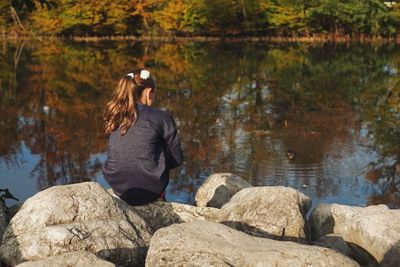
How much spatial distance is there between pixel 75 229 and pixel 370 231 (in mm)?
2150

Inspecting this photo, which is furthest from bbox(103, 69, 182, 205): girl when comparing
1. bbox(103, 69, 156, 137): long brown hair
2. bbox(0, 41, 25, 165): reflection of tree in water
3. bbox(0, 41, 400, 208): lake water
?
bbox(0, 41, 25, 165): reflection of tree in water

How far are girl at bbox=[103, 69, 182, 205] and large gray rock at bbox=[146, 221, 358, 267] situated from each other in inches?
42.7

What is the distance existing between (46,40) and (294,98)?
25.8m

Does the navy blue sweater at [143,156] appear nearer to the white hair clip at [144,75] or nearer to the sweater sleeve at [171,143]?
the sweater sleeve at [171,143]

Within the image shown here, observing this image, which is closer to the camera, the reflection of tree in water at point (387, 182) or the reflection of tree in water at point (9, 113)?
the reflection of tree in water at point (387, 182)

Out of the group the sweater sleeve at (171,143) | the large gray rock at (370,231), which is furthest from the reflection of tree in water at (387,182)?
the sweater sleeve at (171,143)

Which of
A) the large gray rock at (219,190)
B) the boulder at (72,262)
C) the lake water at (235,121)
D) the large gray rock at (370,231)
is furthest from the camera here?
the lake water at (235,121)

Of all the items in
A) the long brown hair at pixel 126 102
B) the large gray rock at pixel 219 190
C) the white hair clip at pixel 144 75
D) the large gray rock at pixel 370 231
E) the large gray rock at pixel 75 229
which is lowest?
the large gray rock at pixel 219 190

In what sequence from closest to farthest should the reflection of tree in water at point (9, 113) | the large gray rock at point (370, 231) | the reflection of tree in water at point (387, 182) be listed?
the large gray rock at point (370, 231) → the reflection of tree in water at point (387, 182) → the reflection of tree in water at point (9, 113)

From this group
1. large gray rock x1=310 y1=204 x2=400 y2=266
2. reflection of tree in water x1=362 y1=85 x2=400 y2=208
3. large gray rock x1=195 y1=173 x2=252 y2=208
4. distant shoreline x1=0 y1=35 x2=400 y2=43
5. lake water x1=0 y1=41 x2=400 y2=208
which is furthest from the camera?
distant shoreline x1=0 y1=35 x2=400 y2=43

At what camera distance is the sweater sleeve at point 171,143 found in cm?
436

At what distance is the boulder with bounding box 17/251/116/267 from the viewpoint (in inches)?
117

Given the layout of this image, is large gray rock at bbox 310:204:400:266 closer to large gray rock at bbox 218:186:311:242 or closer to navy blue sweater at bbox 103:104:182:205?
large gray rock at bbox 218:186:311:242

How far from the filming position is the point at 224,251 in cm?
308
